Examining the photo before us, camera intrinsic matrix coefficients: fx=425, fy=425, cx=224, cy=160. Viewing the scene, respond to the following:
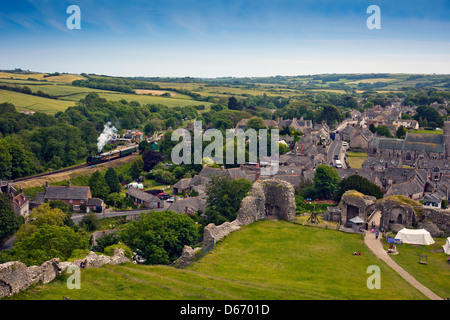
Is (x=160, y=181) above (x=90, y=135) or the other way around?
the other way around

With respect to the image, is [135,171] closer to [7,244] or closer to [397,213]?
[7,244]

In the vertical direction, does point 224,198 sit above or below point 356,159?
above

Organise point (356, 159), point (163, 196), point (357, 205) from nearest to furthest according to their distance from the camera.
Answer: point (357, 205) → point (163, 196) → point (356, 159)

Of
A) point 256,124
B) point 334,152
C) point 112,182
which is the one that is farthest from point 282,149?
point 112,182

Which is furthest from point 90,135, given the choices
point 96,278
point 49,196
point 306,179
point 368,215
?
point 96,278

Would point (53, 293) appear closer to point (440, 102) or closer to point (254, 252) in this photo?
point (254, 252)
